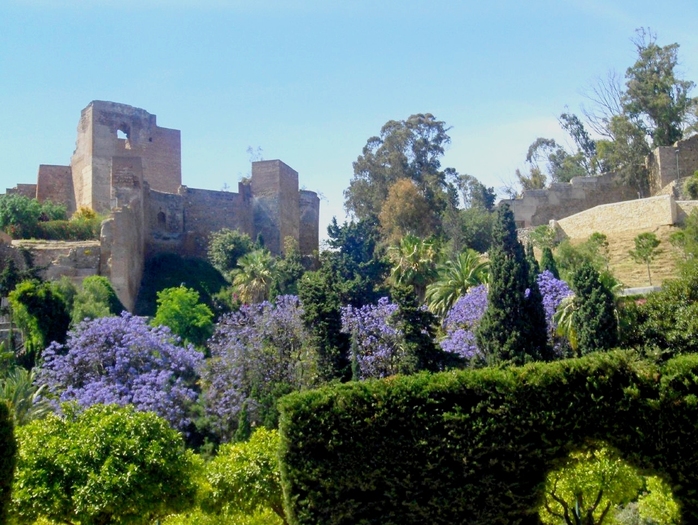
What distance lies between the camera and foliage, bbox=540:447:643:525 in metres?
14.5

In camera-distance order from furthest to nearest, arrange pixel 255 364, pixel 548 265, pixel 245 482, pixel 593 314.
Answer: pixel 548 265
pixel 255 364
pixel 593 314
pixel 245 482

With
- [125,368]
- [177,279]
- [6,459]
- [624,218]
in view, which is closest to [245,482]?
[6,459]

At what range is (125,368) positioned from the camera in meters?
24.9

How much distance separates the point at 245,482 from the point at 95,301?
A: 17627 mm

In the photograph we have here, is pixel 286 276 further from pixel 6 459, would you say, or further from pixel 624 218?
pixel 6 459

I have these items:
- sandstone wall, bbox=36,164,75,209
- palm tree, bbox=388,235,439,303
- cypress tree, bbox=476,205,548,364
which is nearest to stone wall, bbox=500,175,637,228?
palm tree, bbox=388,235,439,303

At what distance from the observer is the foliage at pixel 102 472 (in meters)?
13.2

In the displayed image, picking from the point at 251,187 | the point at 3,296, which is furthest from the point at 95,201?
the point at 3,296

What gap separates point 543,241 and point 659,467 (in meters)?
27.0

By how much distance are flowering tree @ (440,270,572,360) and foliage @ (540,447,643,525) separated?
8.60m

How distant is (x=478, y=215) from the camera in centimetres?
4466

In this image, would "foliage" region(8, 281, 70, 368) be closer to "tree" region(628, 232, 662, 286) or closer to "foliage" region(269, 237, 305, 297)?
"foliage" region(269, 237, 305, 297)

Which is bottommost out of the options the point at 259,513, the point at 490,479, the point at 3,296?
the point at 259,513

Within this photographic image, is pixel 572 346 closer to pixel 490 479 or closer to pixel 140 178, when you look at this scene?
pixel 490 479
